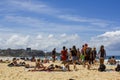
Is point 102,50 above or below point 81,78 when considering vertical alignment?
above

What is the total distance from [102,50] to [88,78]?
6182 mm

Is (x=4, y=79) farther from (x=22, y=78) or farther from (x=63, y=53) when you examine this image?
(x=63, y=53)

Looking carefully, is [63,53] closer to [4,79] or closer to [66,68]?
[66,68]

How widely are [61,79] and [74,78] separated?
2.36ft

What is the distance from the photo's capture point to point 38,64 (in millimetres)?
23109

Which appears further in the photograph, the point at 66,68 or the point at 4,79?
the point at 66,68

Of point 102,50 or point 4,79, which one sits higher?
point 102,50

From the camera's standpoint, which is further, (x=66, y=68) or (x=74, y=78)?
(x=66, y=68)

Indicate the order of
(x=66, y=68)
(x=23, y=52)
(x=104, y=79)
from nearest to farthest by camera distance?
(x=104, y=79) < (x=66, y=68) < (x=23, y=52)

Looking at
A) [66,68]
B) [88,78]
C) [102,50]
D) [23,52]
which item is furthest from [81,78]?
[23,52]

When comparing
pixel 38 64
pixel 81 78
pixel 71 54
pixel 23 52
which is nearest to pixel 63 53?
pixel 71 54

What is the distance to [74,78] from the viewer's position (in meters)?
17.2

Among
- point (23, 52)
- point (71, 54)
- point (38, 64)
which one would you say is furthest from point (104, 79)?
point (23, 52)

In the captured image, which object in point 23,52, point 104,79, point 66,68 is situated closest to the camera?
point 104,79
